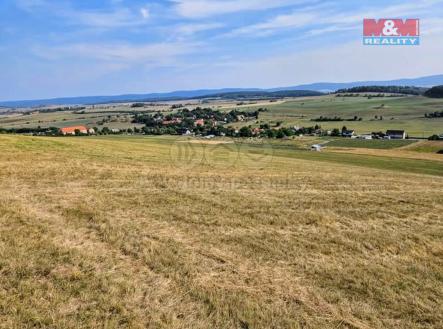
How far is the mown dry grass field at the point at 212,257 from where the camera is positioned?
255 inches

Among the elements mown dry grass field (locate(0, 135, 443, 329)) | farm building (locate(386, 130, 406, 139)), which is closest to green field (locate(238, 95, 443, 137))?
farm building (locate(386, 130, 406, 139))

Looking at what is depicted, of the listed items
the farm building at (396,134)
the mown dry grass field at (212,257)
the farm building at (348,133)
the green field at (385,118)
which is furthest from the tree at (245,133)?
the mown dry grass field at (212,257)

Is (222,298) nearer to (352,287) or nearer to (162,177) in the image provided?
(352,287)

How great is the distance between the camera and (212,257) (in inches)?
344

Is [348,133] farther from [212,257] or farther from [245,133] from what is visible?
[212,257]

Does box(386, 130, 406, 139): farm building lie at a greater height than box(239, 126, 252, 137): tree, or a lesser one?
lesser

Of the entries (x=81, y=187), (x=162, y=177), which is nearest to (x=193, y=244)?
(x=81, y=187)

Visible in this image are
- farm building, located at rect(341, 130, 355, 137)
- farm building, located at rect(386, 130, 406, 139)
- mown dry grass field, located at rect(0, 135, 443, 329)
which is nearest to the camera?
mown dry grass field, located at rect(0, 135, 443, 329)

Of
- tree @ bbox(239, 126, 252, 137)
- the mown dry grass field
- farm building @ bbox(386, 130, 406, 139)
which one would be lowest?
farm building @ bbox(386, 130, 406, 139)

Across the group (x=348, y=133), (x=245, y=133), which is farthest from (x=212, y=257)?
(x=348, y=133)

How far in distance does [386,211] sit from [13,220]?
37.5 feet

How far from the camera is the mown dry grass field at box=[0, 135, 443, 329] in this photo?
6.46m

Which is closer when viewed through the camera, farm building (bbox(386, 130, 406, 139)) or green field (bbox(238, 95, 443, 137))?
farm building (bbox(386, 130, 406, 139))

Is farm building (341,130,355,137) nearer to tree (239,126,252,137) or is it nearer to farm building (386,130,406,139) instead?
farm building (386,130,406,139)
